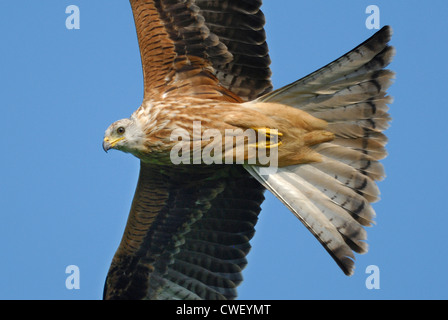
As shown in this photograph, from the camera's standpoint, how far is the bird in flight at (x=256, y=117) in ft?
27.5

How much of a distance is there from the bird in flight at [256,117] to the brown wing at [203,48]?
1 centimetres

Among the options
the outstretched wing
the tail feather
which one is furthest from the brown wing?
the tail feather

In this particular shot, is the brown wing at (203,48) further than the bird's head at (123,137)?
Yes

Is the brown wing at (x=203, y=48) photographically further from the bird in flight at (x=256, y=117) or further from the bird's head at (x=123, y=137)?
the bird's head at (x=123, y=137)

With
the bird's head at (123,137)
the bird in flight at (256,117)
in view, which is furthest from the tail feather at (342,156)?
the bird's head at (123,137)

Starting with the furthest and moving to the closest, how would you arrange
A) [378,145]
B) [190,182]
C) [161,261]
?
[161,261]
[190,182]
[378,145]

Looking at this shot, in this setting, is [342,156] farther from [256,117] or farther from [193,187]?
[193,187]

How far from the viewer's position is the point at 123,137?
8359 mm

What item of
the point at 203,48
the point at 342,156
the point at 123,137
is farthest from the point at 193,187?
the point at 342,156

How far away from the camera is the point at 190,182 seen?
948 cm

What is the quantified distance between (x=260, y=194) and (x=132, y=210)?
1692 millimetres

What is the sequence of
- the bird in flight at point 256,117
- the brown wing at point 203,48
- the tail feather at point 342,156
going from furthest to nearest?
the brown wing at point 203,48, the bird in flight at point 256,117, the tail feather at point 342,156
